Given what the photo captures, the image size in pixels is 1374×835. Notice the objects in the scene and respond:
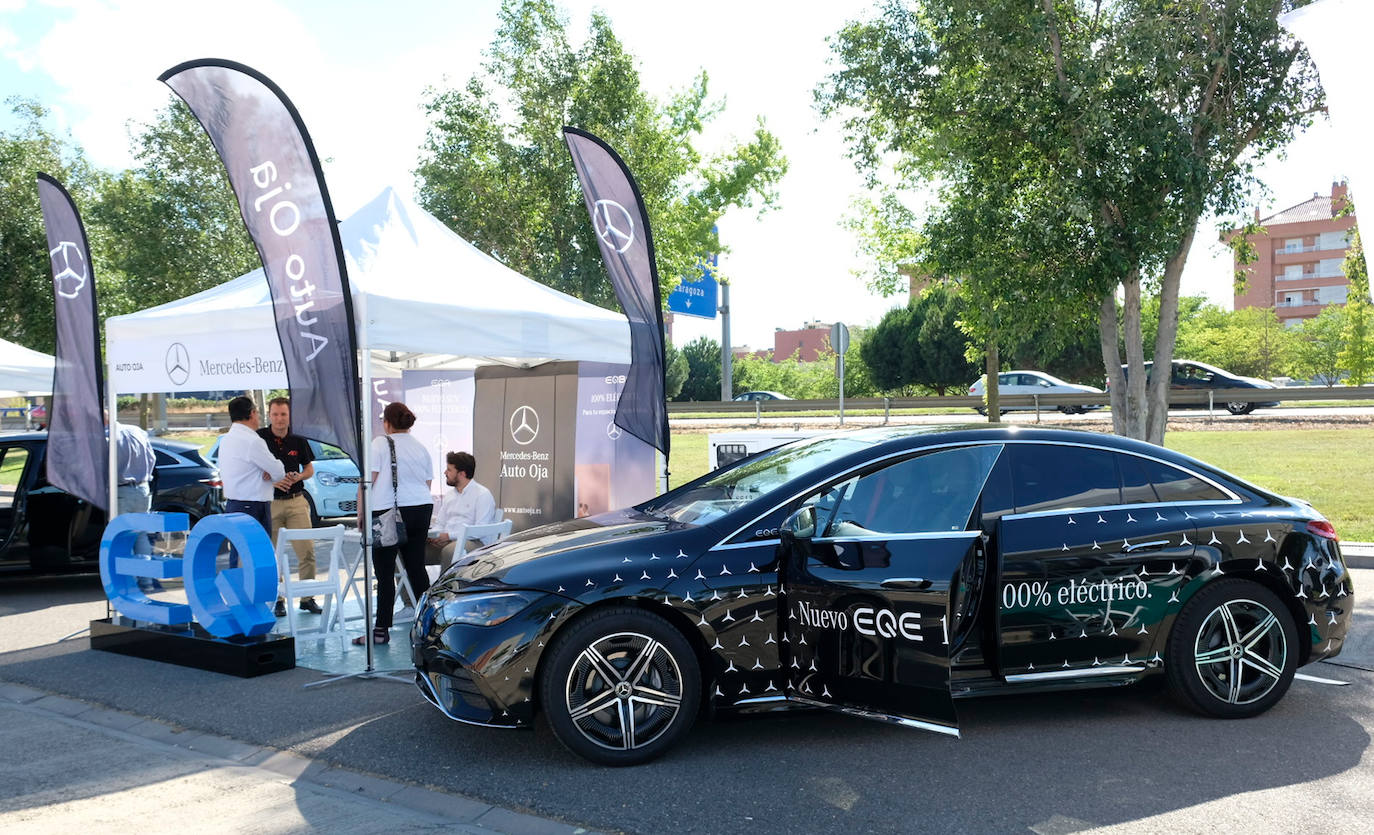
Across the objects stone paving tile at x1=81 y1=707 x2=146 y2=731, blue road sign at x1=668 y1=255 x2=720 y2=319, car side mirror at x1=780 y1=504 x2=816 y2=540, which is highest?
blue road sign at x1=668 y1=255 x2=720 y2=319

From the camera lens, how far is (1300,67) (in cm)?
1161

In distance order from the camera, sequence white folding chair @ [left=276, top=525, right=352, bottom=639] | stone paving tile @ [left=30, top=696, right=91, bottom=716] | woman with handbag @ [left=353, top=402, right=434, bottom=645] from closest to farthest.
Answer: stone paving tile @ [left=30, top=696, right=91, bottom=716]
woman with handbag @ [left=353, top=402, right=434, bottom=645]
white folding chair @ [left=276, top=525, right=352, bottom=639]

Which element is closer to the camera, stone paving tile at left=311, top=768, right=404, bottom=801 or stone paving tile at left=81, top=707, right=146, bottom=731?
stone paving tile at left=311, top=768, right=404, bottom=801

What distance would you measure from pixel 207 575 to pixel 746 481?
379 centimetres

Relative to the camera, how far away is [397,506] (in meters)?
7.46

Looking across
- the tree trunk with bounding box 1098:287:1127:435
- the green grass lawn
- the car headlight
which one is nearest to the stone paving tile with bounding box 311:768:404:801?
the car headlight

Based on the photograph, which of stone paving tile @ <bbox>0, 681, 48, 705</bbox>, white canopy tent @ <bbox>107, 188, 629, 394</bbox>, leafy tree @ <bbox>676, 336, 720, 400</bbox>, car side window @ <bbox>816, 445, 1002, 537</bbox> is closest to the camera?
car side window @ <bbox>816, 445, 1002, 537</bbox>

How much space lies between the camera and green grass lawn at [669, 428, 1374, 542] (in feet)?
44.9

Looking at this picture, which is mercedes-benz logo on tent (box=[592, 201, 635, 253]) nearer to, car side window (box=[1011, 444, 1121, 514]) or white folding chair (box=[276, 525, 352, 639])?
white folding chair (box=[276, 525, 352, 639])

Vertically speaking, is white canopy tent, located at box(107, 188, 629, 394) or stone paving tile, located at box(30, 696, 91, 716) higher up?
white canopy tent, located at box(107, 188, 629, 394)

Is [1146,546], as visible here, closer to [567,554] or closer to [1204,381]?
[567,554]

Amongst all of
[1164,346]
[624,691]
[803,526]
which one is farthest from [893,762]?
[1164,346]

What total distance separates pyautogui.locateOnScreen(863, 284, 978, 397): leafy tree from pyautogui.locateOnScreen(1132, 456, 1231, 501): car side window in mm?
44892

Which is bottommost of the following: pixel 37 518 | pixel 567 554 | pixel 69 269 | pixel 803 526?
pixel 37 518
